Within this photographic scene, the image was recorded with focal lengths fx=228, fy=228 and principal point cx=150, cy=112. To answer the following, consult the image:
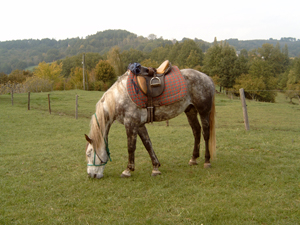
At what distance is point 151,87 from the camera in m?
4.23

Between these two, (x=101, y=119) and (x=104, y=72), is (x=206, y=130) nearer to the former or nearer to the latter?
(x=101, y=119)

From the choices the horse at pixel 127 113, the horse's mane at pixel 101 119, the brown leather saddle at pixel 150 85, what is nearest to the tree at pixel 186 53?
the horse at pixel 127 113

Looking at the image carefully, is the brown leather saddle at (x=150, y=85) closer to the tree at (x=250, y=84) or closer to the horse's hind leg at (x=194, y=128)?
the horse's hind leg at (x=194, y=128)

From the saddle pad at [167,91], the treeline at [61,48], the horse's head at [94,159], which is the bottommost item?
the horse's head at [94,159]

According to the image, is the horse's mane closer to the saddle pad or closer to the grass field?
the saddle pad

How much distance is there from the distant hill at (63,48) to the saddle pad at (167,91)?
352 ft

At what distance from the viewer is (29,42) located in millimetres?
158625

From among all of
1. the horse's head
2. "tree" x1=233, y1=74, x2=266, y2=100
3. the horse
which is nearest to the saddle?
the horse

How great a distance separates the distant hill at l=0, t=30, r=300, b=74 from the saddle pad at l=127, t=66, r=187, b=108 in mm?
107230

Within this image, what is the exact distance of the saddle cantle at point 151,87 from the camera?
416 centimetres

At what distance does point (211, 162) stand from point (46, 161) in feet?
12.5

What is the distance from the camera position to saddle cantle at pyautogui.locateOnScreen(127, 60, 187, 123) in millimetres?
4160

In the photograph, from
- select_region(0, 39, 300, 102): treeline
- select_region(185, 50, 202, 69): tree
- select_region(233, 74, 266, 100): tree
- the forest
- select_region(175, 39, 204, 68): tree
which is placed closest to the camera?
select_region(233, 74, 266, 100): tree

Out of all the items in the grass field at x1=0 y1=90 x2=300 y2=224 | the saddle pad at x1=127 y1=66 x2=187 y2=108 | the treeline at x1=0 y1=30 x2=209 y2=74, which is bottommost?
the grass field at x1=0 y1=90 x2=300 y2=224
